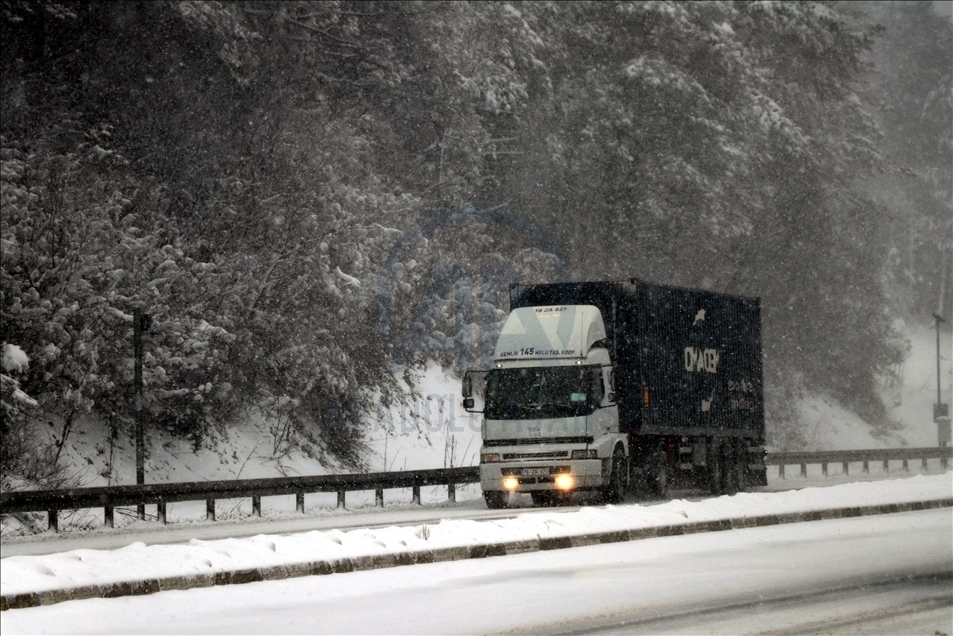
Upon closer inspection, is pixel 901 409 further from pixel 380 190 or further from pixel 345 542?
pixel 345 542

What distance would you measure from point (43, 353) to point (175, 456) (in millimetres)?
4896

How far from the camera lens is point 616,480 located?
24.7m

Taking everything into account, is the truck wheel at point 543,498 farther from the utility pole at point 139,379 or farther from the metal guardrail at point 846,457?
the metal guardrail at point 846,457

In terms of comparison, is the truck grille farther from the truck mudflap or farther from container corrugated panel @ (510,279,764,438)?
container corrugated panel @ (510,279,764,438)

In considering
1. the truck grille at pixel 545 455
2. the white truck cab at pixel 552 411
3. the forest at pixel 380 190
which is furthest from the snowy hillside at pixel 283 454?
the truck grille at pixel 545 455

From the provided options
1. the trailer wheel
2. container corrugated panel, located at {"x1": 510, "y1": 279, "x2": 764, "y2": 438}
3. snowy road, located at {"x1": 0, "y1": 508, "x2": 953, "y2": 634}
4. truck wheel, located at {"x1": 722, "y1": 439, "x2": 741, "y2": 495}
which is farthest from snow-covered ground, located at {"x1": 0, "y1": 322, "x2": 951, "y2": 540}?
snowy road, located at {"x1": 0, "y1": 508, "x2": 953, "y2": 634}

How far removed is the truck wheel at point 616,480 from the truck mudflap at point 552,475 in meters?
0.60

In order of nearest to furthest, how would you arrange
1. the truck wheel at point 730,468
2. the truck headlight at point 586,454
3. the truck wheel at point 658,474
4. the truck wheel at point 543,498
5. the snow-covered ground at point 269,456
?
the truck headlight at point 586,454 < the snow-covered ground at point 269,456 < the truck wheel at point 543,498 < the truck wheel at point 658,474 < the truck wheel at point 730,468

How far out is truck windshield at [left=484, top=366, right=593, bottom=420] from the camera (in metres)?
24.2

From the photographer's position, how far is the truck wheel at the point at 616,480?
2464 centimetres

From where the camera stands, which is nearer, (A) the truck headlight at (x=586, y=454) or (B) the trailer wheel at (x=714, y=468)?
(A) the truck headlight at (x=586, y=454)

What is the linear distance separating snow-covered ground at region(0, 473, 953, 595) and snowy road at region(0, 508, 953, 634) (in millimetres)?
313

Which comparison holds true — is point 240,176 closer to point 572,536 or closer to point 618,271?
point 572,536

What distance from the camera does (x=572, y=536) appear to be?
17344 millimetres
